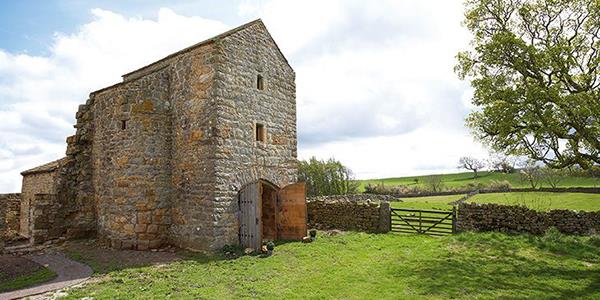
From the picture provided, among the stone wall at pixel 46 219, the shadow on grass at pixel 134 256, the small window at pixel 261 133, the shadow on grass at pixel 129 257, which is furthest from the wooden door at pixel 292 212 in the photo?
the stone wall at pixel 46 219

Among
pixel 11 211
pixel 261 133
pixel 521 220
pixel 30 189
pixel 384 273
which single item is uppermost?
pixel 261 133

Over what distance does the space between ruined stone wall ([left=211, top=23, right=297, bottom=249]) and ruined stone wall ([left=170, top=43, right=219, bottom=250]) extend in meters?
0.29

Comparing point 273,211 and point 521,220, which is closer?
point 521,220

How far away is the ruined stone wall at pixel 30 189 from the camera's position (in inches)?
627

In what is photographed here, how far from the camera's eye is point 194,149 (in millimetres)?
12242

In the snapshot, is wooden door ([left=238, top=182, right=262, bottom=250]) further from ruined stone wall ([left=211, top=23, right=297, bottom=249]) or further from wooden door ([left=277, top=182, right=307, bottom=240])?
wooden door ([left=277, top=182, right=307, bottom=240])

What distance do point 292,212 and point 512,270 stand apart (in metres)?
7.98

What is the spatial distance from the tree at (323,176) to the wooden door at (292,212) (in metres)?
25.3

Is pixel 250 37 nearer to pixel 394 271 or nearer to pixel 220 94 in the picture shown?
pixel 220 94

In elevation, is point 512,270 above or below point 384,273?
below

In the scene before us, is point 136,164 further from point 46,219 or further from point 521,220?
point 521,220

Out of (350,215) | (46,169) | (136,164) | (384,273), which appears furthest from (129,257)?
(350,215)

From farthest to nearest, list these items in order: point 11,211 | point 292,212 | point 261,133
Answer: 1. point 11,211
2. point 292,212
3. point 261,133

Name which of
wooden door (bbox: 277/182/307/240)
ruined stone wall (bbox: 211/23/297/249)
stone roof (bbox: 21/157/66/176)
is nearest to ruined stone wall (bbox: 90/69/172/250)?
ruined stone wall (bbox: 211/23/297/249)
